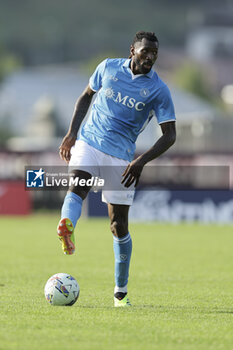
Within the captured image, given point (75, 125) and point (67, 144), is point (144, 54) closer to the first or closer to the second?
point (75, 125)

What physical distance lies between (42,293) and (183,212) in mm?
17533

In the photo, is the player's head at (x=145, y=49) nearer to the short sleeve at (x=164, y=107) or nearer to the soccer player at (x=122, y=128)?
the soccer player at (x=122, y=128)

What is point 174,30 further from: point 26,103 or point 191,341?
point 191,341

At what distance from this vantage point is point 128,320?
7.61 meters

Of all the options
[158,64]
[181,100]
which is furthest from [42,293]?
[158,64]

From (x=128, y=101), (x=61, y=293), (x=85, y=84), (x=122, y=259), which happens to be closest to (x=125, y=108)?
(x=128, y=101)

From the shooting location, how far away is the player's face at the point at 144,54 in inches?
333

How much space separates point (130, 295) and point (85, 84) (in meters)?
64.3

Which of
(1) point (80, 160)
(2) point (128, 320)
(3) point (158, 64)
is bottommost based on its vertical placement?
(3) point (158, 64)

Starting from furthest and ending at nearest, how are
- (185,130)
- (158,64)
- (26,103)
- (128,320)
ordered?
(158,64), (26,103), (185,130), (128,320)

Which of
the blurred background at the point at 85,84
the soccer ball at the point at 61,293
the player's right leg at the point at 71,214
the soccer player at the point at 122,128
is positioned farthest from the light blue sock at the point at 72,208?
the blurred background at the point at 85,84

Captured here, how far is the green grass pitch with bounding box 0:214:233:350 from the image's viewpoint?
6746mm

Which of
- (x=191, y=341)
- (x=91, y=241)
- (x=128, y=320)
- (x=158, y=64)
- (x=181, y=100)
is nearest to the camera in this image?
(x=191, y=341)

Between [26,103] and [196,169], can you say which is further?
[26,103]
